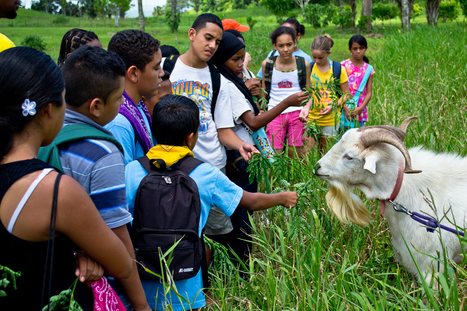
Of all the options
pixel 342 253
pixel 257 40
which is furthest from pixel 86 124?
pixel 257 40

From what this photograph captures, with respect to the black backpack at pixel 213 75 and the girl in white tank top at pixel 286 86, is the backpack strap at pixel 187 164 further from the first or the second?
the girl in white tank top at pixel 286 86

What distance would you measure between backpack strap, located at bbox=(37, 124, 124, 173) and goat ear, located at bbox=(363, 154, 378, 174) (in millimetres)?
1800

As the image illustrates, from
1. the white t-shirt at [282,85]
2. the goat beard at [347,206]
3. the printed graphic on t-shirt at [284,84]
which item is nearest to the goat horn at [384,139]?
the goat beard at [347,206]

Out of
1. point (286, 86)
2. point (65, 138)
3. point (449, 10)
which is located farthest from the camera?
point (449, 10)

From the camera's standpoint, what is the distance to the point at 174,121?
212cm

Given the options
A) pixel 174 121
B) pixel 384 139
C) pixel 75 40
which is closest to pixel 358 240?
pixel 384 139

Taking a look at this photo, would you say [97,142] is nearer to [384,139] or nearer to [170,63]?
[170,63]

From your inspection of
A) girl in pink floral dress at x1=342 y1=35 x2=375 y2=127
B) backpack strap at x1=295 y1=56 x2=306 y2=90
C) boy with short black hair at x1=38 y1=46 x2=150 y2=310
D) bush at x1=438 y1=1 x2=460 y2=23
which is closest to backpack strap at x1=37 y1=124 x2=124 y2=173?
boy with short black hair at x1=38 y1=46 x2=150 y2=310

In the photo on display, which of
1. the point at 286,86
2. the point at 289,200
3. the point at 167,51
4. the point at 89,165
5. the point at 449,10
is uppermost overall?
the point at 449,10

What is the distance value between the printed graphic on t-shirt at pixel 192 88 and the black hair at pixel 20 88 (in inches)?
67.1

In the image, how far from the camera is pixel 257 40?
14.0 metres

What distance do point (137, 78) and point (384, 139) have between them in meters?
1.71

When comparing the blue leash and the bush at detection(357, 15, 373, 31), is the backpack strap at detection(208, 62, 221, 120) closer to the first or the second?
the blue leash

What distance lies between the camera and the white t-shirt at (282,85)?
482cm
